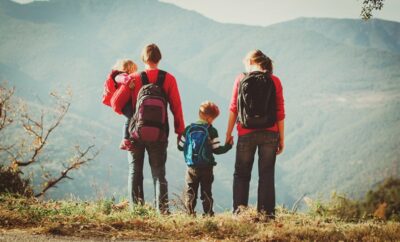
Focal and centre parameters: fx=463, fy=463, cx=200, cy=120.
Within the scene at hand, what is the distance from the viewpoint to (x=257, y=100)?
203 inches

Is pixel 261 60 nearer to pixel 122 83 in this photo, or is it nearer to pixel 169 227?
pixel 122 83

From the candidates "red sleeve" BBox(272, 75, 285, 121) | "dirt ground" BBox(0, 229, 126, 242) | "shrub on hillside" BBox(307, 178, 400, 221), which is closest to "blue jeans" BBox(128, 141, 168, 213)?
"red sleeve" BBox(272, 75, 285, 121)

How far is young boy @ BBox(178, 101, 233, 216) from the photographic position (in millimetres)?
5527

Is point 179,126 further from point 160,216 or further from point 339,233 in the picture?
point 339,233

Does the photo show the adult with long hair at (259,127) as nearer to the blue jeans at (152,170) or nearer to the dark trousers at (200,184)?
the dark trousers at (200,184)

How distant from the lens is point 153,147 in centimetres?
549

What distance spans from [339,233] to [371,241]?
0.94 feet

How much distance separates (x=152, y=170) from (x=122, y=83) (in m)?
1.14

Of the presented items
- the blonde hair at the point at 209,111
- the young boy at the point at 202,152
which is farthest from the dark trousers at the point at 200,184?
the blonde hair at the point at 209,111

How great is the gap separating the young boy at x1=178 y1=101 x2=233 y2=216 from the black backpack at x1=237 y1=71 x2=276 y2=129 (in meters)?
0.49

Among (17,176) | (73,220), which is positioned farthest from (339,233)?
(17,176)

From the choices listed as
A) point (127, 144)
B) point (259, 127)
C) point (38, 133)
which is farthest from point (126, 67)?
point (38, 133)

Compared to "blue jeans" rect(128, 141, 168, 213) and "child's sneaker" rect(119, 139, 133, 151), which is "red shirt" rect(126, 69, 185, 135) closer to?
"blue jeans" rect(128, 141, 168, 213)

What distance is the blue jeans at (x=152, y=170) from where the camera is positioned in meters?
5.49
